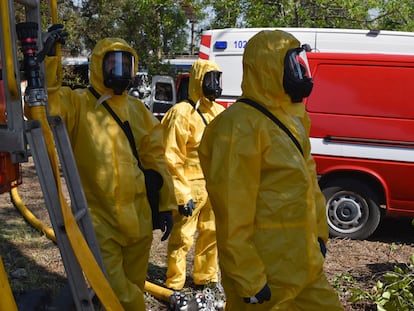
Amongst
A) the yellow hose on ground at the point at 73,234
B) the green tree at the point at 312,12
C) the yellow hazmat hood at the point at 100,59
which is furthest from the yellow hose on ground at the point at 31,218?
the green tree at the point at 312,12

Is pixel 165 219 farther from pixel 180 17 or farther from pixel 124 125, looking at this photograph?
pixel 180 17

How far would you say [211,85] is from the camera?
4621 millimetres

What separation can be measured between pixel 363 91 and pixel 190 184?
2547mm

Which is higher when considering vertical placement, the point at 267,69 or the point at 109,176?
the point at 267,69

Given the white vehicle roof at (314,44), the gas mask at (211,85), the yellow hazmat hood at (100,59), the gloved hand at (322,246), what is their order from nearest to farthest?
1. the gloved hand at (322,246)
2. the yellow hazmat hood at (100,59)
3. the gas mask at (211,85)
4. the white vehicle roof at (314,44)

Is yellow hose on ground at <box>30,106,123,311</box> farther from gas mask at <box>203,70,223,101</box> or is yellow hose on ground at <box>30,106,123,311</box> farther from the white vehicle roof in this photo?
the white vehicle roof

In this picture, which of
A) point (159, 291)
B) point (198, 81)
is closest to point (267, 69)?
point (198, 81)

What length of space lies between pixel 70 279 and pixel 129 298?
2.82 feet

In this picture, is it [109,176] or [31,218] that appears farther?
[31,218]

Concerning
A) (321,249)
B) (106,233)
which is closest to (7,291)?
(106,233)

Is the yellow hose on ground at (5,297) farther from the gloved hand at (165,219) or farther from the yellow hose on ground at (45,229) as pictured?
the yellow hose on ground at (45,229)

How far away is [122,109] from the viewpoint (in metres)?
3.48

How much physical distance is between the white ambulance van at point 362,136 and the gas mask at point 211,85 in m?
1.84

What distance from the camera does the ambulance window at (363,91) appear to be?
5.89 metres
